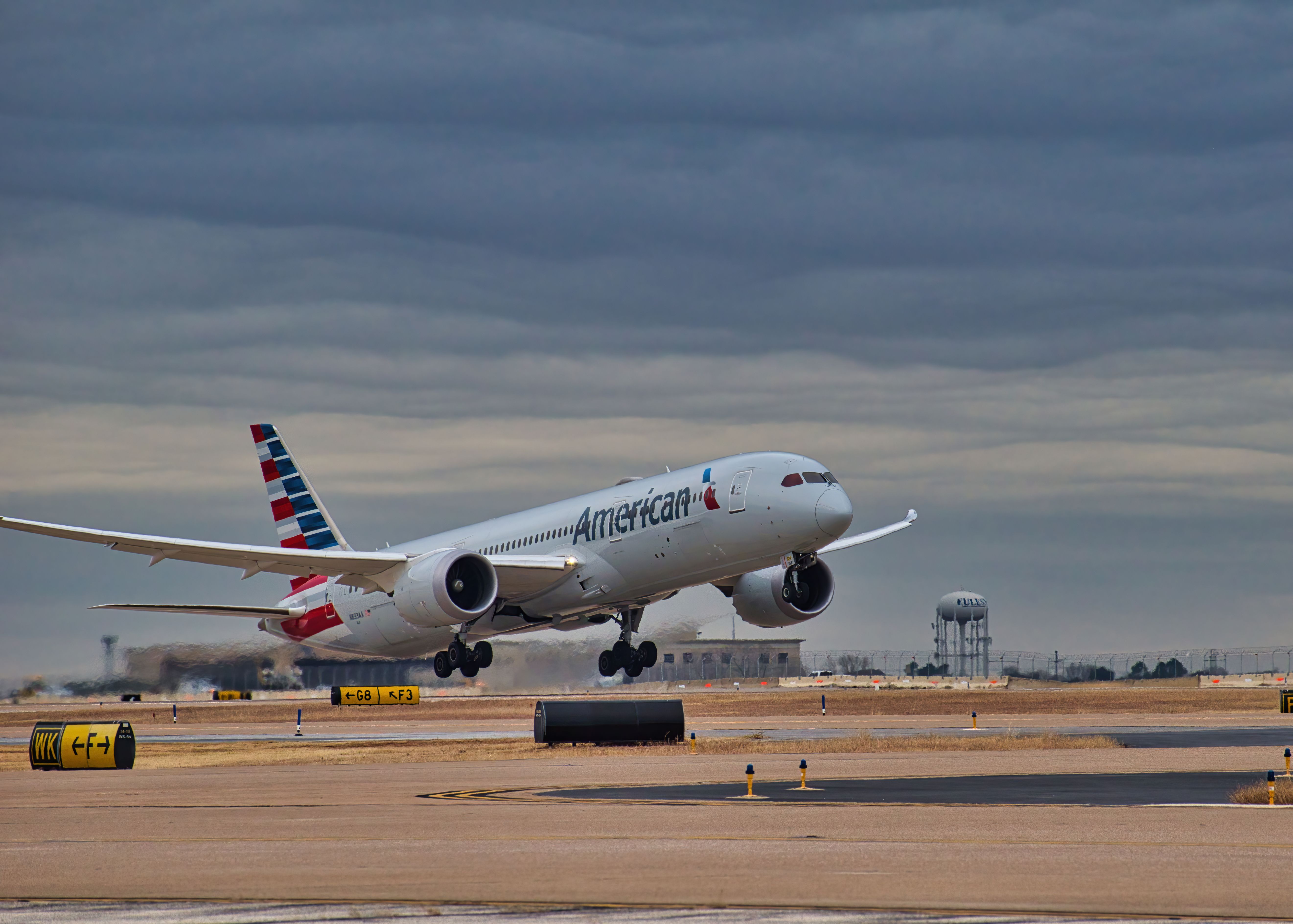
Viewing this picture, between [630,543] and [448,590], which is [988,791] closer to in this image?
[630,543]

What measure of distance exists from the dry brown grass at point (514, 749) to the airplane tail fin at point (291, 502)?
18.5 metres

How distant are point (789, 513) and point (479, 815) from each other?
2083 centimetres

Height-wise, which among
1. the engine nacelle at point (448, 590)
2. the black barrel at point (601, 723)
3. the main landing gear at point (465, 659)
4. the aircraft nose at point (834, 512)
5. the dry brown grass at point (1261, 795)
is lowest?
the dry brown grass at point (1261, 795)

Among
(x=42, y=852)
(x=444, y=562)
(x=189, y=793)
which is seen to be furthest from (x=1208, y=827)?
(x=444, y=562)

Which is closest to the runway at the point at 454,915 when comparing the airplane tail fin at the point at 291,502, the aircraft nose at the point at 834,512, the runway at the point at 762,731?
the aircraft nose at the point at 834,512

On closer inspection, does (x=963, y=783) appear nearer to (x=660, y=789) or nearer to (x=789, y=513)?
(x=660, y=789)

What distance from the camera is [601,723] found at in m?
46.7

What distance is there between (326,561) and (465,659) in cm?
648

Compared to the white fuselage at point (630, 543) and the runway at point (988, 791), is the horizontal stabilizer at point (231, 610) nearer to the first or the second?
the white fuselage at point (630, 543)

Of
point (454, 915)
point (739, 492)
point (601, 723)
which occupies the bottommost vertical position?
point (454, 915)

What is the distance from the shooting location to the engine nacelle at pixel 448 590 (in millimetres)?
49938

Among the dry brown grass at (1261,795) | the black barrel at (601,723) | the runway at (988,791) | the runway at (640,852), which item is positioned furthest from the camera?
the black barrel at (601,723)

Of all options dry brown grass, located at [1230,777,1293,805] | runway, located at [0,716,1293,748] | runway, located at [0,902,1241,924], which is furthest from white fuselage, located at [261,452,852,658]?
runway, located at [0,902,1241,924]

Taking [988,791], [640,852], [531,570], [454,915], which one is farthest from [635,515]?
[454,915]
